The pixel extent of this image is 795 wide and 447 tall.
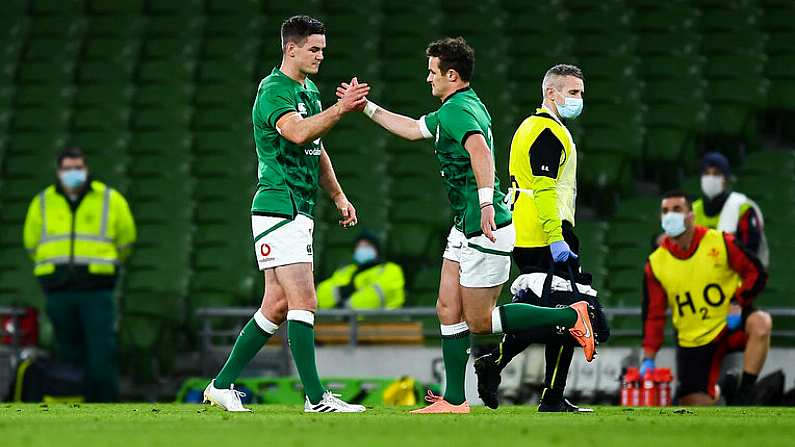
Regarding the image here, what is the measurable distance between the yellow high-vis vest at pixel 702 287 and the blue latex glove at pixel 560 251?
10.4ft

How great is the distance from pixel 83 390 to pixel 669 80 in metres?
6.63

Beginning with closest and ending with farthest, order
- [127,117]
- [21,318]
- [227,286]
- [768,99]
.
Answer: [21,318] < [227,286] < [768,99] < [127,117]

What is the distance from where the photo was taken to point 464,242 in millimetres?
7582

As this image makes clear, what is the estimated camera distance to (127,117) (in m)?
16.1

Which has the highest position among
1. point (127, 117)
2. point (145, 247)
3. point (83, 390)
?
point (127, 117)

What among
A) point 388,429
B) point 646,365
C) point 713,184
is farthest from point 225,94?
point 388,429

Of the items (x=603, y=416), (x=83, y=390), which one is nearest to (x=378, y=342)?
(x=83, y=390)

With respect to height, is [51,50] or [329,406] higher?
[51,50]

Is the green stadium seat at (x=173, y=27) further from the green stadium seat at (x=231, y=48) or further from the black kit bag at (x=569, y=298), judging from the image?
the black kit bag at (x=569, y=298)

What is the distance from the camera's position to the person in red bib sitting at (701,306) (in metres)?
10.6

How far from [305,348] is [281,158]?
0.92 m

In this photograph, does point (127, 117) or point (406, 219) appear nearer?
point (406, 219)

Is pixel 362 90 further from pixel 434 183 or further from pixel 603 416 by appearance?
pixel 434 183

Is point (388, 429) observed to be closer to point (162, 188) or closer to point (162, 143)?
point (162, 188)
